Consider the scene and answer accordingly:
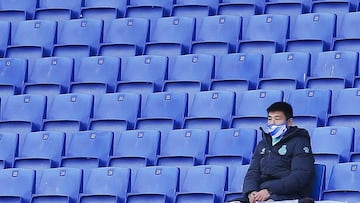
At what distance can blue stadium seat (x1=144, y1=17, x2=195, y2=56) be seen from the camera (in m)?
10.7

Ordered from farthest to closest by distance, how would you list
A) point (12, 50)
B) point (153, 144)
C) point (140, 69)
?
point (12, 50), point (140, 69), point (153, 144)

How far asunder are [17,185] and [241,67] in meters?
1.97

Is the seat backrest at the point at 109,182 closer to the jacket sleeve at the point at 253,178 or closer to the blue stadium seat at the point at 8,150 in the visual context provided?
the blue stadium seat at the point at 8,150

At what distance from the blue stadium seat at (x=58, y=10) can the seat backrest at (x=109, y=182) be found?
8.71 ft

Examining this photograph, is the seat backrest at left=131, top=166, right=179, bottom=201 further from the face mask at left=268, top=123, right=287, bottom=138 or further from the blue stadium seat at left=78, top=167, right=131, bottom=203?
the face mask at left=268, top=123, right=287, bottom=138

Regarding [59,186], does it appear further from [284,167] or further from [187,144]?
[284,167]

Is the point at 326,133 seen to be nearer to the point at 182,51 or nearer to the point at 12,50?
the point at 182,51

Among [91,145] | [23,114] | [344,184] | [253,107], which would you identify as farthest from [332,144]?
[23,114]

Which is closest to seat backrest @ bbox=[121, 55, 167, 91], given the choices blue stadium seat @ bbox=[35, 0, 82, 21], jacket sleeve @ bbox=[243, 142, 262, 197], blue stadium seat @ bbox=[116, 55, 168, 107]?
blue stadium seat @ bbox=[116, 55, 168, 107]

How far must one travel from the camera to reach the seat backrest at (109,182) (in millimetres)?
9211

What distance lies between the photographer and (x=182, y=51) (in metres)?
10.7

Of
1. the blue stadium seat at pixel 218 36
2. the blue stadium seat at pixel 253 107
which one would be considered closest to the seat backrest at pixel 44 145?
the blue stadium seat at pixel 253 107

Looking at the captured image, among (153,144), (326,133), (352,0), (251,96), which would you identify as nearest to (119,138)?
(153,144)

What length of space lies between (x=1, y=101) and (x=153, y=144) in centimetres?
166
